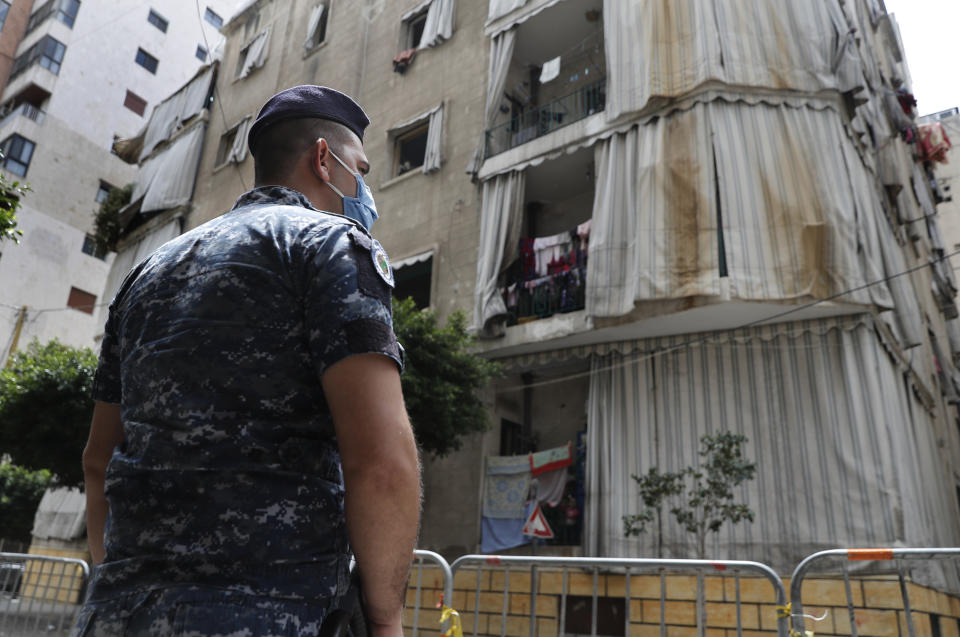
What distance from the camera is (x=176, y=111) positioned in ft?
73.1

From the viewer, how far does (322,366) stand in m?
1.22

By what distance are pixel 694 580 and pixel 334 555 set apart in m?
3.74

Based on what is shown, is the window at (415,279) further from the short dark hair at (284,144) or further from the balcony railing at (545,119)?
the short dark hair at (284,144)

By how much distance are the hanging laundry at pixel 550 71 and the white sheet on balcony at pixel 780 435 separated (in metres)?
6.06

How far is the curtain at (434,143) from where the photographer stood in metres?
13.9

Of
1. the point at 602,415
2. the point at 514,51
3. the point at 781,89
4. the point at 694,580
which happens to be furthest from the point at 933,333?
the point at 694,580

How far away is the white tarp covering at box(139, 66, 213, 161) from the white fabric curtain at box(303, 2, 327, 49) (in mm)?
4566

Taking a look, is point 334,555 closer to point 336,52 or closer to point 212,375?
point 212,375

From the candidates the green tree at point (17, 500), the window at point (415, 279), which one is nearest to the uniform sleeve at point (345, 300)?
the window at point (415, 279)

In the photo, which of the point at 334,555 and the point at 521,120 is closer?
the point at 334,555

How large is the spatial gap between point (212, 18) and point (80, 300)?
17738 mm

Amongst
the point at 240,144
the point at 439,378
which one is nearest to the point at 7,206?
the point at 439,378

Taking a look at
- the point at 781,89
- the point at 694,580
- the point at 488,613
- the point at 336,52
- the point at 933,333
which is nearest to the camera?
the point at 694,580

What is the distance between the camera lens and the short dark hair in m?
1.66
